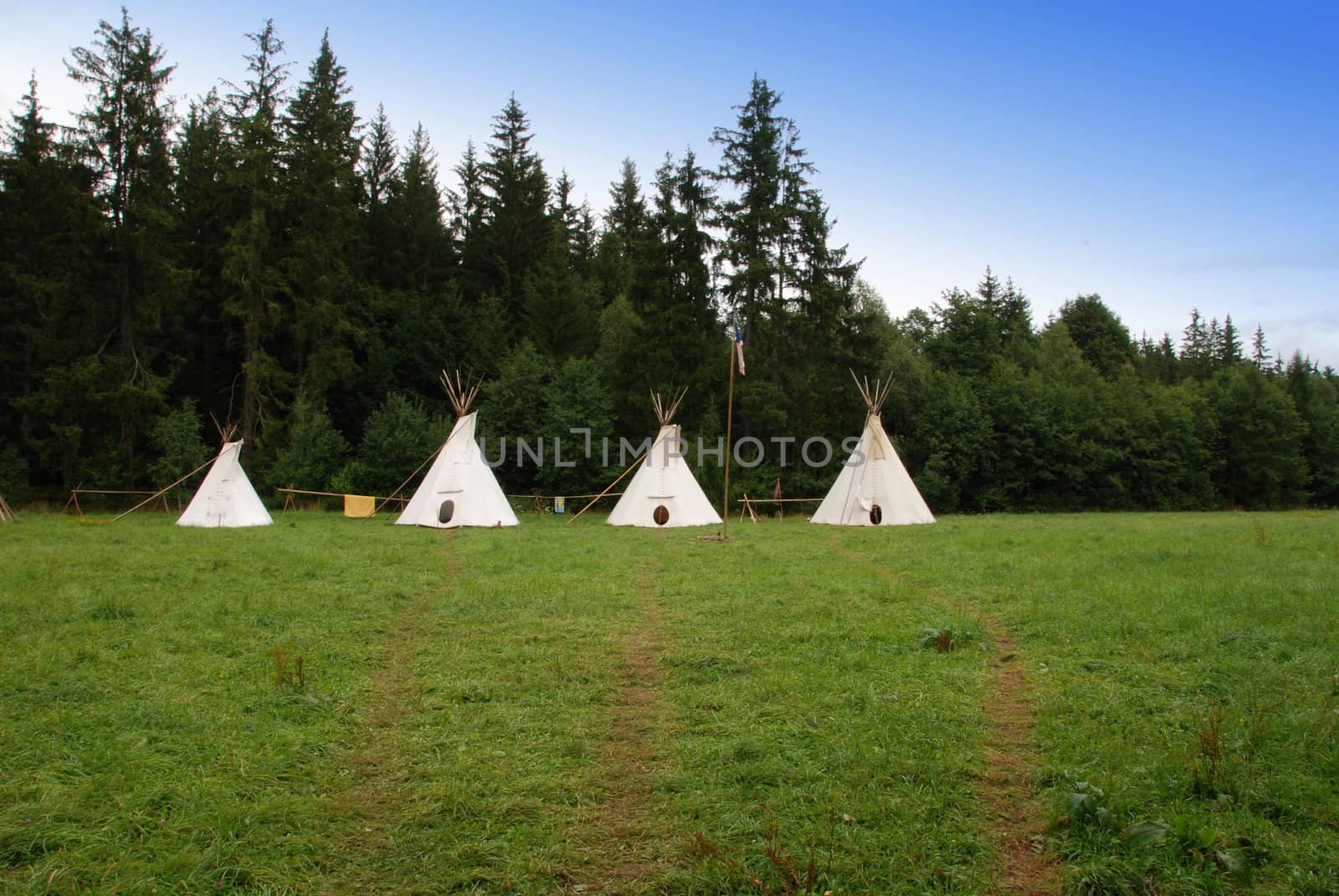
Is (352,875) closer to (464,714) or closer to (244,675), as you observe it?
(464,714)

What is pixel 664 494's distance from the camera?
18375 mm

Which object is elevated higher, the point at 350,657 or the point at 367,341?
the point at 367,341

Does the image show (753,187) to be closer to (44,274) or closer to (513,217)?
(513,217)

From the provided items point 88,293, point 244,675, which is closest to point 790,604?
point 244,675

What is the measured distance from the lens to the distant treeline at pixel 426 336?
22812 mm

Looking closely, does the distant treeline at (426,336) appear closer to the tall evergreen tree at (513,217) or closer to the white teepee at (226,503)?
the tall evergreen tree at (513,217)

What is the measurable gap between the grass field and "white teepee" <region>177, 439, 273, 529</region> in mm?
8358

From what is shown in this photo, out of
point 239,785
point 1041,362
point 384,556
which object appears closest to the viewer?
point 239,785

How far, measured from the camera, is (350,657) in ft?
20.6

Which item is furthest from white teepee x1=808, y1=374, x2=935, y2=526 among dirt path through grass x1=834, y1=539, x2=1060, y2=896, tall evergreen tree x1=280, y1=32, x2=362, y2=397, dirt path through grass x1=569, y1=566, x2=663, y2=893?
tall evergreen tree x1=280, y1=32, x2=362, y2=397

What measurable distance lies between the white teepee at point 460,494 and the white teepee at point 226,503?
289 centimetres

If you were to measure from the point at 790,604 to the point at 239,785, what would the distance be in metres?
5.30

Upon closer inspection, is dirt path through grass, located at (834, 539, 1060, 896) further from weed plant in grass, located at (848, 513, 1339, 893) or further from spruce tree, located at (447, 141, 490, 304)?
spruce tree, located at (447, 141, 490, 304)

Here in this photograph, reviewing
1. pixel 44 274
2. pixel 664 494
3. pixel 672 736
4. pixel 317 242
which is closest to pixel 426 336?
pixel 317 242
